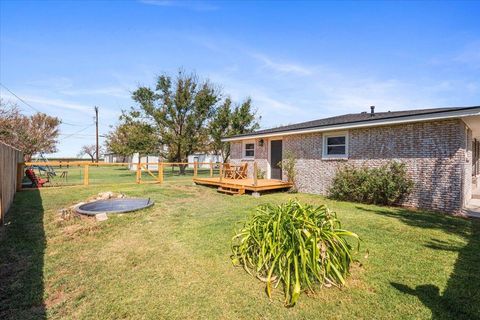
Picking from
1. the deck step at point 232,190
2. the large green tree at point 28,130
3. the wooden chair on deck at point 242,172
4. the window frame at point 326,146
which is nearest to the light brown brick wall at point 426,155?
the window frame at point 326,146

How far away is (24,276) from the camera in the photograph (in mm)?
3188

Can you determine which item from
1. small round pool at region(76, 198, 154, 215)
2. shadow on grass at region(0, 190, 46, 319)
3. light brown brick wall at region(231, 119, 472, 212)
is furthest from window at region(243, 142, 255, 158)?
shadow on grass at region(0, 190, 46, 319)

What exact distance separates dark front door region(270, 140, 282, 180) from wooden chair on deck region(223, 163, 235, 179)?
206 centimetres

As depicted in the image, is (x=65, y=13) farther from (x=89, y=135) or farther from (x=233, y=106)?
(x=89, y=135)

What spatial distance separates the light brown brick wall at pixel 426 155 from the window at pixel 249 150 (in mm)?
4985

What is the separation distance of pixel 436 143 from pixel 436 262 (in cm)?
499

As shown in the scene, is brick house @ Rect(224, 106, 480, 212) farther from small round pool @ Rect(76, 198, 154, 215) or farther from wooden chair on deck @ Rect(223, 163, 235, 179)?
small round pool @ Rect(76, 198, 154, 215)

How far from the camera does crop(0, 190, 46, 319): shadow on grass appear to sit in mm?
2514

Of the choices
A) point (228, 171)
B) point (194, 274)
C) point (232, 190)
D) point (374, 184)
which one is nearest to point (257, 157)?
point (228, 171)

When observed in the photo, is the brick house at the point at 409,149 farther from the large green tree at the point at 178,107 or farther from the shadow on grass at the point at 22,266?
the large green tree at the point at 178,107

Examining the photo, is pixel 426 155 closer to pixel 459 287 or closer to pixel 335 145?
pixel 335 145

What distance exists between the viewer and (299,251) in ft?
9.25

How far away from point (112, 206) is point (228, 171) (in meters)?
6.95

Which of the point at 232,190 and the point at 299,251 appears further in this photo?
the point at 232,190
